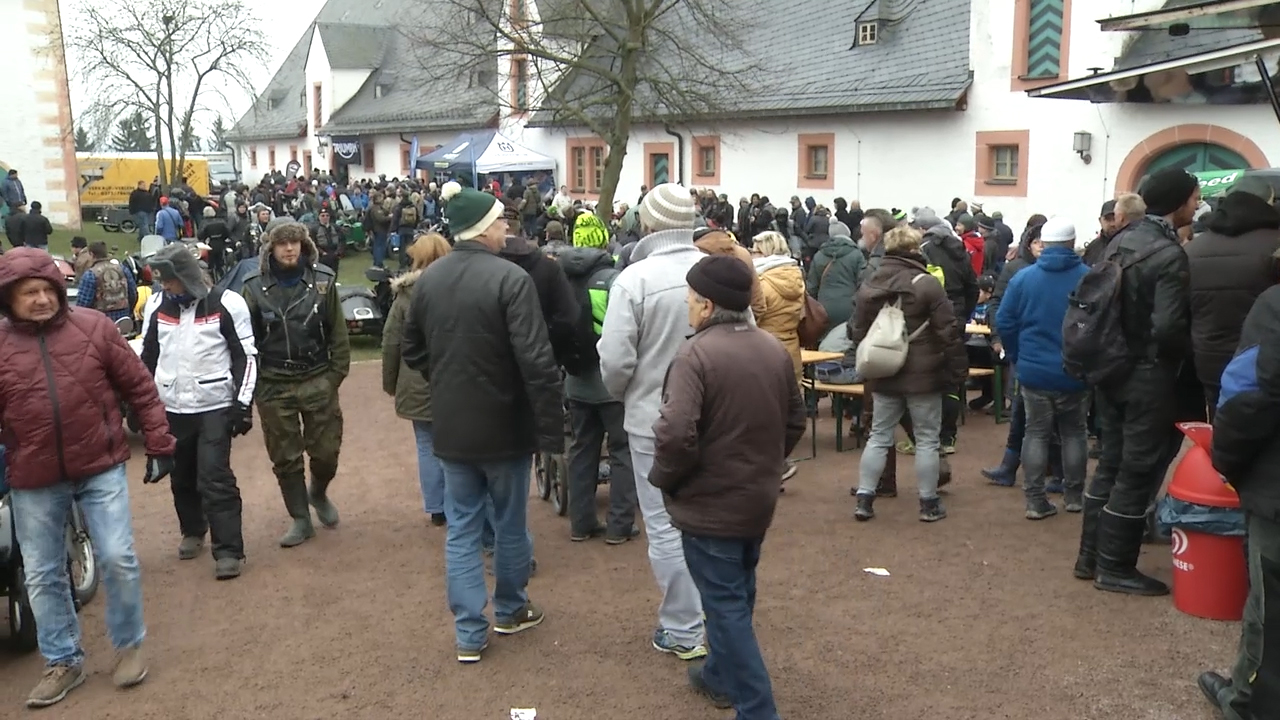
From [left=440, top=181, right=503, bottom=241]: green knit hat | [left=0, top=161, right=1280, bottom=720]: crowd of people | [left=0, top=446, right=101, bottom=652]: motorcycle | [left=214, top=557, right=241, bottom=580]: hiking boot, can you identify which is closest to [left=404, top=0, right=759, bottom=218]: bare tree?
[left=0, top=161, right=1280, bottom=720]: crowd of people

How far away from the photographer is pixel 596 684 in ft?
16.7

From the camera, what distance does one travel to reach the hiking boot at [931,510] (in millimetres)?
7441

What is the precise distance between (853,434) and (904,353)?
2.98 m

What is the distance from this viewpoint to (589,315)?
6945mm

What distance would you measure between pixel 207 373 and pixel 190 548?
122 centimetres

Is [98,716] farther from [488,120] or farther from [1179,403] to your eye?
[488,120]

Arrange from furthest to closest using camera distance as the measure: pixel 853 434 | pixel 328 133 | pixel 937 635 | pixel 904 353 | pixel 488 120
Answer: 1. pixel 328 133
2. pixel 488 120
3. pixel 853 434
4. pixel 904 353
5. pixel 937 635

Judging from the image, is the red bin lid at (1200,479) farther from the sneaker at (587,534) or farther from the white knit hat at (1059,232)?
the sneaker at (587,534)

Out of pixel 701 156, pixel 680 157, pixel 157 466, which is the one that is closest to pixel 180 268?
pixel 157 466

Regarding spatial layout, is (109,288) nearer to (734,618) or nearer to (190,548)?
(190,548)

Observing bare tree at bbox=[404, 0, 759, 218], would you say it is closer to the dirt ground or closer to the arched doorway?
the arched doorway

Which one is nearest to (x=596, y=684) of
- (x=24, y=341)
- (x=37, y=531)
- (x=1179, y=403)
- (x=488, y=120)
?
(x=37, y=531)

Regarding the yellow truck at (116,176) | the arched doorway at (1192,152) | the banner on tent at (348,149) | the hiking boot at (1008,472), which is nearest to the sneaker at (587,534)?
the hiking boot at (1008,472)

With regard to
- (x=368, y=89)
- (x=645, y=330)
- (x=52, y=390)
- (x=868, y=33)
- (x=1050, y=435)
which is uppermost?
(x=368, y=89)
